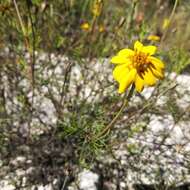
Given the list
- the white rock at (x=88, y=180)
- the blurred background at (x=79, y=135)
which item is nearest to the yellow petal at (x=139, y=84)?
the blurred background at (x=79, y=135)

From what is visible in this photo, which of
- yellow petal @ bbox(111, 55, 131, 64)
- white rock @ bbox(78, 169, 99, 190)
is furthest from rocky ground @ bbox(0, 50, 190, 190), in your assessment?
yellow petal @ bbox(111, 55, 131, 64)

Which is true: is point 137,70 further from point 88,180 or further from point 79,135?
point 88,180

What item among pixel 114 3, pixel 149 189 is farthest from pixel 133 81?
pixel 114 3

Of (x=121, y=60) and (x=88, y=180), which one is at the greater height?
(x=121, y=60)

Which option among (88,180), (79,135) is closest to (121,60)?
(79,135)

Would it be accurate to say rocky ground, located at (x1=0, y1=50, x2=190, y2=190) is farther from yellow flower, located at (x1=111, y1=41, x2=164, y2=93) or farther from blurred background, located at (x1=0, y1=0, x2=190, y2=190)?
yellow flower, located at (x1=111, y1=41, x2=164, y2=93)

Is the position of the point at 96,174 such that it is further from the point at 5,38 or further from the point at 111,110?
the point at 5,38

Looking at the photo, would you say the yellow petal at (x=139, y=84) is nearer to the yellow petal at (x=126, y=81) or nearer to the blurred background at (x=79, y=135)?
the yellow petal at (x=126, y=81)
